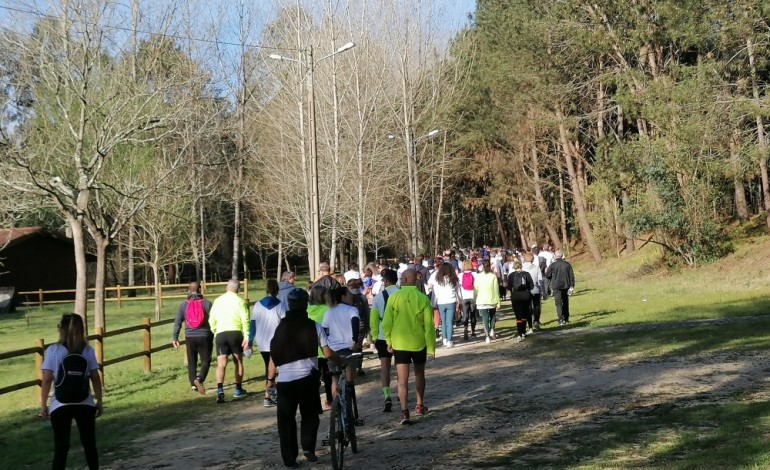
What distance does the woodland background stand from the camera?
1870 cm

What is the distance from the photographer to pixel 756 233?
34.9m

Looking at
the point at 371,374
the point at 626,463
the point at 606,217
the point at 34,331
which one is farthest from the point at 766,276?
the point at 34,331

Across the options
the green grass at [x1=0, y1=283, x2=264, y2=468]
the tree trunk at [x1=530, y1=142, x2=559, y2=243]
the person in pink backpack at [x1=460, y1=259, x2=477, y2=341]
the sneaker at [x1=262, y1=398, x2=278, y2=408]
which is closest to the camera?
the green grass at [x1=0, y1=283, x2=264, y2=468]

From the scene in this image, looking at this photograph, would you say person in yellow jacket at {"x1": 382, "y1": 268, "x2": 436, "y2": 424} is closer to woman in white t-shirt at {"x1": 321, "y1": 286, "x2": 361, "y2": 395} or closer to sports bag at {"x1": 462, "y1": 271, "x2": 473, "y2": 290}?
woman in white t-shirt at {"x1": 321, "y1": 286, "x2": 361, "y2": 395}

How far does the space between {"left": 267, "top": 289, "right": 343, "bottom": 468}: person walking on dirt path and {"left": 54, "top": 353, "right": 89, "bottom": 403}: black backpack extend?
1.70 metres

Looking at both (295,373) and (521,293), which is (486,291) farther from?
(295,373)

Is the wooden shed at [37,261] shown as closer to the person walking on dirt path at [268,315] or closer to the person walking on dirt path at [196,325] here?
the person walking on dirt path at [196,325]

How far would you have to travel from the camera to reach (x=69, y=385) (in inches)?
307

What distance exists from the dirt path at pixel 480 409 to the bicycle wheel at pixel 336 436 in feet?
1.16

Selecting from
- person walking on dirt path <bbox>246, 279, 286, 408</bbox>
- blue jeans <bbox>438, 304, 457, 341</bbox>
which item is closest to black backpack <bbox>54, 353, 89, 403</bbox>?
person walking on dirt path <bbox>246, 279, 286, 408</bbox>

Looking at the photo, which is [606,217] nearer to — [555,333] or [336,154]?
[336,154]

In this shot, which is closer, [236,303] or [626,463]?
[626,463]

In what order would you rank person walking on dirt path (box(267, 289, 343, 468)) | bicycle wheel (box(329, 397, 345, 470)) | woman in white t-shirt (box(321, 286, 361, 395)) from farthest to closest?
woman in white t-shirt (box(321, 286, 361, 395)), person walking on dirt path (box(267, 289, 343, 468)), bicycle wheel (box(329, 397, 345, 470))

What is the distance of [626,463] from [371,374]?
832 centimetres
